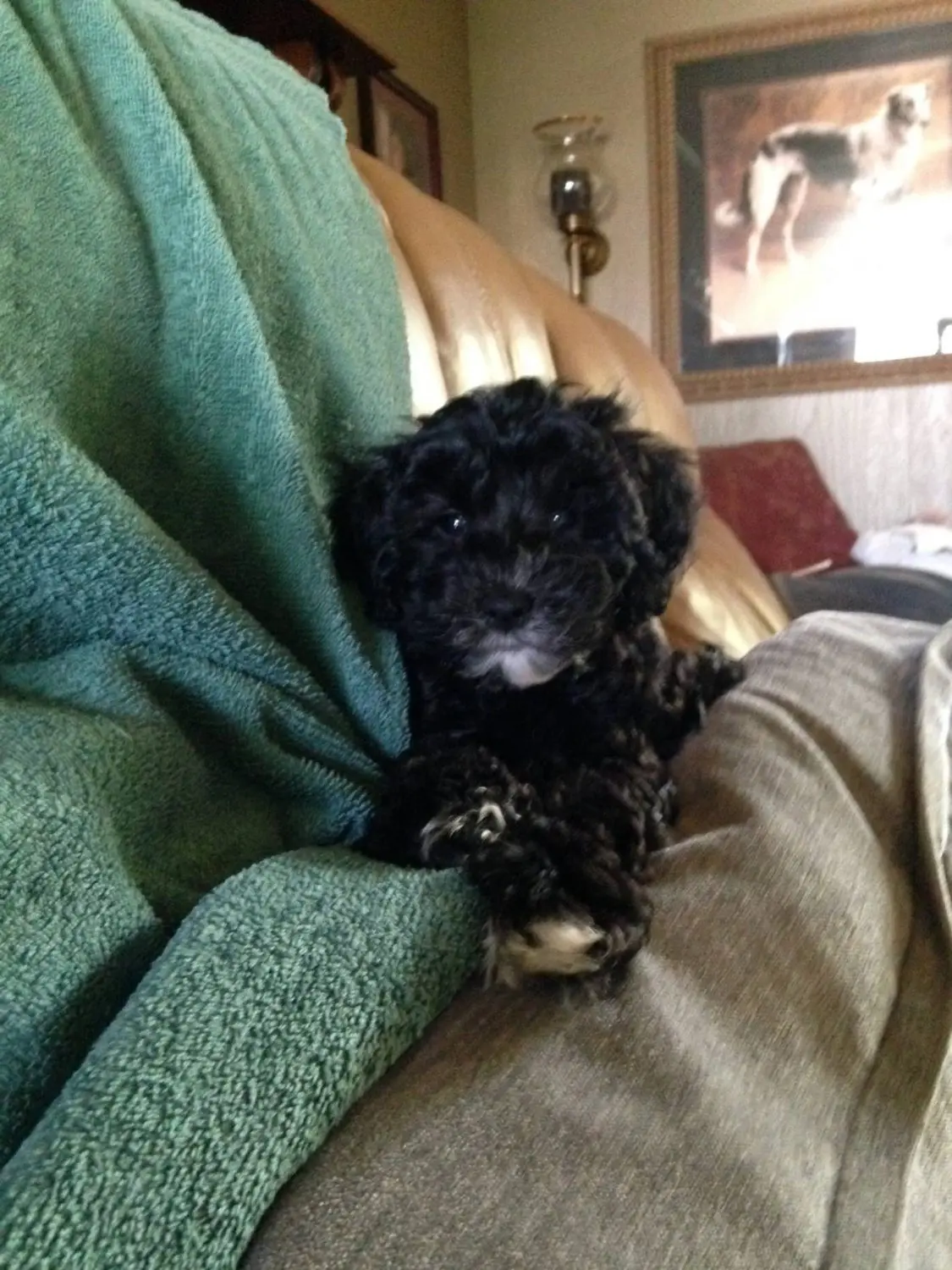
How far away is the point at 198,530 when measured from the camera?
1.03m

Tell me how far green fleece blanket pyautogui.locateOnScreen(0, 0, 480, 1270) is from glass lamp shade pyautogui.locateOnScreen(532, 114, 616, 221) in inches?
126

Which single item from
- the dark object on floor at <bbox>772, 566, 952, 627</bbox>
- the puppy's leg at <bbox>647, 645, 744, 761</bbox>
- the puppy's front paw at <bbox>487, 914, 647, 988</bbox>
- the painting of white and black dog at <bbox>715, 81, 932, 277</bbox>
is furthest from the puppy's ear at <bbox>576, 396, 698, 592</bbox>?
the painting of white and black dog at <bbox>715, 81, 932, 277</bbox>

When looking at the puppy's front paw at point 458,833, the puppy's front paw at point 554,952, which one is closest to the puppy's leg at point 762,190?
the puppy's front paw at point 458,833

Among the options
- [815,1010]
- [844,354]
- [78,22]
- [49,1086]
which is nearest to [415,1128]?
[49,1086]

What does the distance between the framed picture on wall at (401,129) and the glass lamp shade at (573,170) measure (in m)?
0.48

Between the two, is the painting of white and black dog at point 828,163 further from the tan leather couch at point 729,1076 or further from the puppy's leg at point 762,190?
the tan leather couch at point 729,1076

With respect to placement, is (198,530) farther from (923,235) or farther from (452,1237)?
(923,235)

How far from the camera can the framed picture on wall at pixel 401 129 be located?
3.43m

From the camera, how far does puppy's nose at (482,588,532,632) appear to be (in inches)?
43.2

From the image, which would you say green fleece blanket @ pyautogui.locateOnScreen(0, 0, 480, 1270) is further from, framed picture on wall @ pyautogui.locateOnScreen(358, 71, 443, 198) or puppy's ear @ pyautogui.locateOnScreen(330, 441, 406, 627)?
framed picture on wall @ pyautogui.locateOnScreen(358, 71, 443, 198)

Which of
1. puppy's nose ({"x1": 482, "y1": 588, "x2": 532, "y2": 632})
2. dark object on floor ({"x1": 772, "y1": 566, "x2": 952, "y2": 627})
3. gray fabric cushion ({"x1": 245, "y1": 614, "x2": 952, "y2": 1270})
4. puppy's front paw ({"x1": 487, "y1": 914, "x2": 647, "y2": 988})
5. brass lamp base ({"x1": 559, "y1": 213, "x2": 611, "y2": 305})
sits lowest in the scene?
dark object on floor ({"x1": 772, "y1": 566, "x2": 952, "y2": 627})

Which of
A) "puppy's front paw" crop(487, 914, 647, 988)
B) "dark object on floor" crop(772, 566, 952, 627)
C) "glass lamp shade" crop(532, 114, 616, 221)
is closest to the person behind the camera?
"puppy's front paw" crop(487, 914, 647, 988)

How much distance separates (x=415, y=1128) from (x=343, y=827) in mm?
406

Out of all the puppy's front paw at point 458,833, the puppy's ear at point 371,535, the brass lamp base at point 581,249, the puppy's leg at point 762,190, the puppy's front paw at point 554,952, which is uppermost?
the puppy's leg at point 762,190
